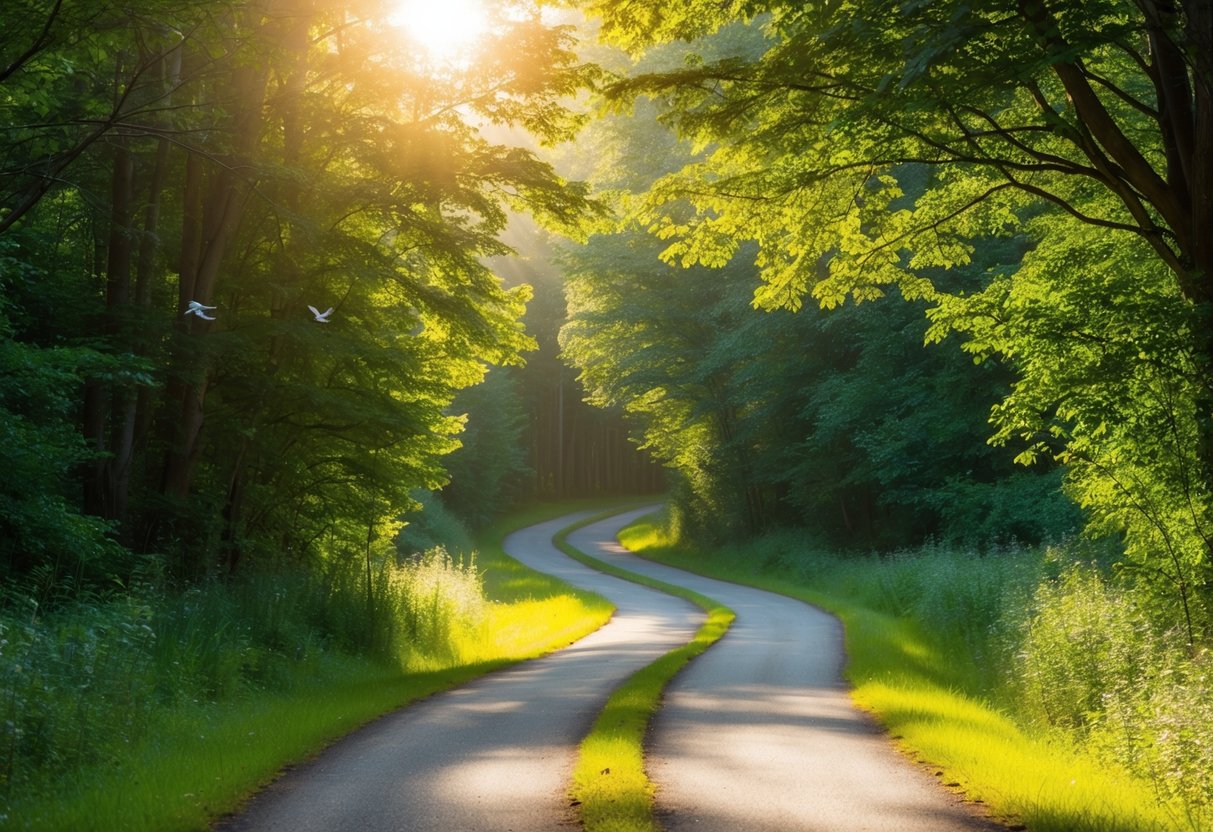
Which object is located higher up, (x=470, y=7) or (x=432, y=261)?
(x=470, y=7)

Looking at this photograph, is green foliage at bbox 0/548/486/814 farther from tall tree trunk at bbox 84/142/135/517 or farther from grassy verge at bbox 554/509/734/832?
grassy verge at bbox 554/509/734/832

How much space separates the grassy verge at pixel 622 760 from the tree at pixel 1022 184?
5090 mm

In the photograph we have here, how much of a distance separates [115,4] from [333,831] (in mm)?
6837

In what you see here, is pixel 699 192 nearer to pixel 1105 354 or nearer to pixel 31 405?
pixel 1105 354

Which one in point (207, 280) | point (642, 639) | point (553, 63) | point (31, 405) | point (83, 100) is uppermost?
point (553, 63)

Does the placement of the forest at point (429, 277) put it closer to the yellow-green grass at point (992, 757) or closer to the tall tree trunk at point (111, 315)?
the tall tree trunk at point (111, 315)

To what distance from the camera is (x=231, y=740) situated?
9.30m

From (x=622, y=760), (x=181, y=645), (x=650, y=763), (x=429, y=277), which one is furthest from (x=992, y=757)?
(x=429, y=277)

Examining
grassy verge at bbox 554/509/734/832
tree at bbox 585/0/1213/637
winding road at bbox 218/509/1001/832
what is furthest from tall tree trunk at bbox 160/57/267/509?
grassy verge at bbox 554/509/734/832

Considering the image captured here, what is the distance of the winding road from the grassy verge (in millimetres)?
136

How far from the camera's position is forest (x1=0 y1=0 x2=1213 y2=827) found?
31.7 feet

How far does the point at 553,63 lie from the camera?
1550cm

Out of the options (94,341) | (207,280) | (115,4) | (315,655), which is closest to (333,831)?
(115,4)

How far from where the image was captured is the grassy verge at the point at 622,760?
6871mm
